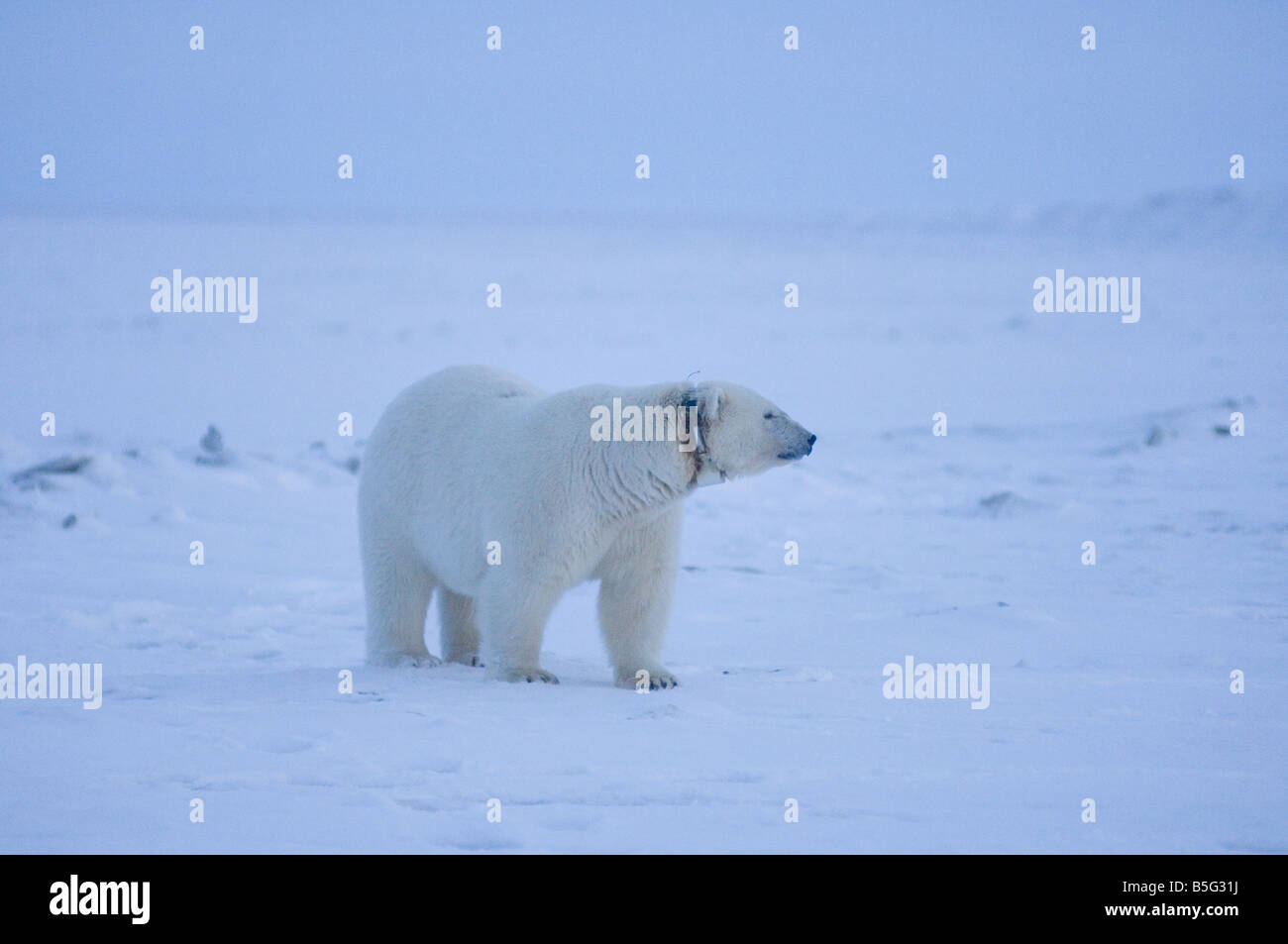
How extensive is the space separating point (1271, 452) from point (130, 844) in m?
10.6

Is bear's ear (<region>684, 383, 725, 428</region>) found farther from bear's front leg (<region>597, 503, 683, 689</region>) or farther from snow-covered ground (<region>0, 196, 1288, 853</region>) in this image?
snow-covered ground (<region>0, 196, 1288, 853</region>)

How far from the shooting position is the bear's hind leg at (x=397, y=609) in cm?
659

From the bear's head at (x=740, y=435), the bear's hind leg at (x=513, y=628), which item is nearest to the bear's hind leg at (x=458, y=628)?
the bear's hind leg at (x=513, y=628)

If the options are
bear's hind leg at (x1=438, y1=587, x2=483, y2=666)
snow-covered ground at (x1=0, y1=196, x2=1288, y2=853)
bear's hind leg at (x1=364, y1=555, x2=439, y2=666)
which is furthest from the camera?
bear's hind leg at (x1=438, y1=587, x2=483, y2=666)

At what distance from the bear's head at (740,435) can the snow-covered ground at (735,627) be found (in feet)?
3.13

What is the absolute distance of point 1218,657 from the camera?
247 inches

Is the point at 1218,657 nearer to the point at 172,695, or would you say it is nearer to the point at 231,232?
the point at 172,695

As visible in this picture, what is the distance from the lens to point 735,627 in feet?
24.9

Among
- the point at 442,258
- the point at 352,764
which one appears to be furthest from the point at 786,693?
the point at 442,258

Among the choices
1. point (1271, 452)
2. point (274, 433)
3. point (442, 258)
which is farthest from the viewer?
point (442, 258)

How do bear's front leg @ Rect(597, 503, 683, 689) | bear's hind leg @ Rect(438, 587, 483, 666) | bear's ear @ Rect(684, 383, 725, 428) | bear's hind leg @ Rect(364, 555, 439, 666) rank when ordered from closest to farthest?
bear's ear @ Rect(684, 383, 725, 428), bear's front leg @ Rect(597, 503, 683, 689), bear's hind leg @ Rect(364, 555, 439, 666), bear's hind leg @ Rect(438, 587, 483, 666)

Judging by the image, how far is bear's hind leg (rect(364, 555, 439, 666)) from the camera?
21.6ft

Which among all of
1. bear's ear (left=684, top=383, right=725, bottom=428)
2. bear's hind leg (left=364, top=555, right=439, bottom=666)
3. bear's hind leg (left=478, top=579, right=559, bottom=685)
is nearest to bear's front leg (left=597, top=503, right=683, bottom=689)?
bear's hind leg (left=478, top=579, right=559, bottom=685)

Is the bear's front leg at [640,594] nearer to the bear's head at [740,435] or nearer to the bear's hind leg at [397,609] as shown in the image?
the bear's head at [740,435]
